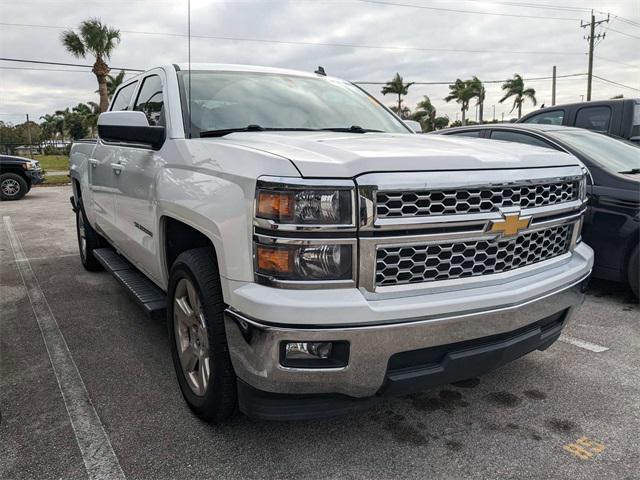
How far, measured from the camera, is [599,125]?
7371 millimetres

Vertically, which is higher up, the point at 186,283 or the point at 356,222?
the point at 356,222

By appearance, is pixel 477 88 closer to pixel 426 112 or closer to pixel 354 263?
pixel 426 112

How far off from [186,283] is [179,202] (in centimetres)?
41

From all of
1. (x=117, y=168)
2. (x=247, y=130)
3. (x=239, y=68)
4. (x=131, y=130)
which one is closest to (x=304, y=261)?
(x=247, y=130)

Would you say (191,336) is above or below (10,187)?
above

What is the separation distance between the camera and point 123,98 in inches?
184

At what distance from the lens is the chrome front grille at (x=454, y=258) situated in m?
2.01

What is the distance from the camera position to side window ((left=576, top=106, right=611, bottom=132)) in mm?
7293

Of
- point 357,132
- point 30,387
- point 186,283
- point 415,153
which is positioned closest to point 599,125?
point 357,132

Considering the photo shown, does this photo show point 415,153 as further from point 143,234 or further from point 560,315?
point 143,234

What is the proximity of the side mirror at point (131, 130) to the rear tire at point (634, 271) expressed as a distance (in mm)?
3825

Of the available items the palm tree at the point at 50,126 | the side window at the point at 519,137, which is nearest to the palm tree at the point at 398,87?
the side window at the point at 519,137

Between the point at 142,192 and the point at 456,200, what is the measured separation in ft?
6.64

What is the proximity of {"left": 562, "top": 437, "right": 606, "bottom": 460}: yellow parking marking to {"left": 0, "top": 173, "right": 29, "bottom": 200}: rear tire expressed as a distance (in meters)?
15.6
